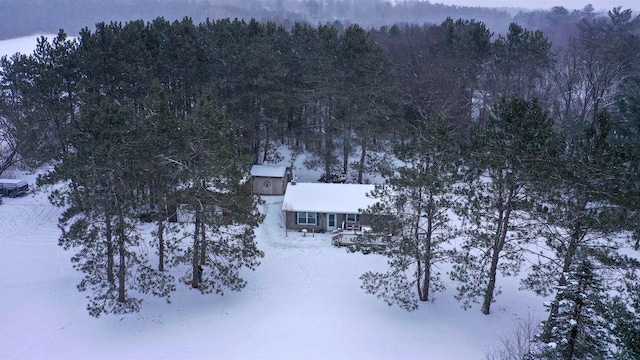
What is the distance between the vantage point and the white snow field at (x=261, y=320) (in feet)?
55.4

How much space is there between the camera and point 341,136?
1363 inches

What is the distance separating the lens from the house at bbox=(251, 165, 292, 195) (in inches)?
1253

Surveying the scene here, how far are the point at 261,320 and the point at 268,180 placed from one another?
574 inches

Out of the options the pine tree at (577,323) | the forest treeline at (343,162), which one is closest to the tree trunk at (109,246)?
the forest treeline at (343,162)

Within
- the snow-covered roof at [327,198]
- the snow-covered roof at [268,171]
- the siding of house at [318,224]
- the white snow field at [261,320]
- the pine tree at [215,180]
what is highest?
the pine tree at [215,180]

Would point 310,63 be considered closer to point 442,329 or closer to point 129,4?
point 442,329

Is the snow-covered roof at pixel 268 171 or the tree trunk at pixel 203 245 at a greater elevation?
the snow-covered roof at pixel 268 171

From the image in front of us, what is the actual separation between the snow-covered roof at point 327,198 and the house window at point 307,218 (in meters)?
0.51

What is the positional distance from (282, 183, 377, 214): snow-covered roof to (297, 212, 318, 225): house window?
0.51 meters

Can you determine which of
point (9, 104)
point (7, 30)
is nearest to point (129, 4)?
point (7, 30)

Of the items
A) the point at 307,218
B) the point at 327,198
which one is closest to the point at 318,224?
the point at 307,218

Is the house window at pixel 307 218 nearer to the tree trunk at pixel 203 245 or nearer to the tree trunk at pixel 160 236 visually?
the tree trunk at pixel 203 245

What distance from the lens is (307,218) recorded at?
2772cm

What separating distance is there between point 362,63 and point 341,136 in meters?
5.72
